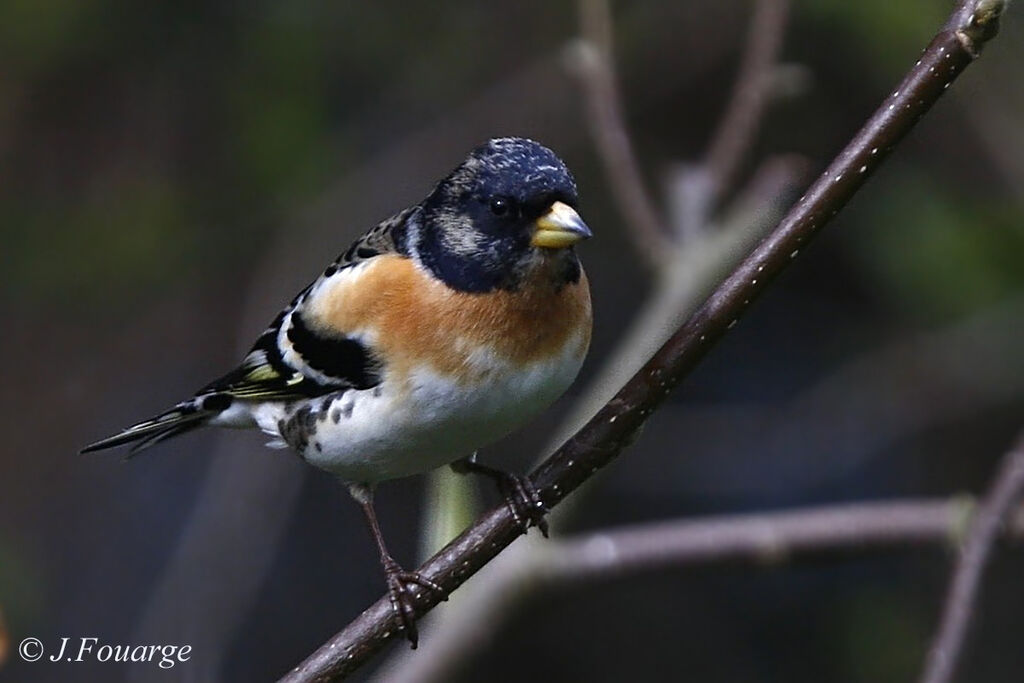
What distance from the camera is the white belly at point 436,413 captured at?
221 cm

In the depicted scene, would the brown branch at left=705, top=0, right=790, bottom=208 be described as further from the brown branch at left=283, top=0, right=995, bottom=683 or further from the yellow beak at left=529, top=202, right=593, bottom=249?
the brown branch at left=283, top=0, right=995, bottom=683

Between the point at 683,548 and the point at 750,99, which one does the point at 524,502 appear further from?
the point at 750,99

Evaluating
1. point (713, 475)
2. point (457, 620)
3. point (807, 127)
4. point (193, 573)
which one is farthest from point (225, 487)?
point (807, 127)

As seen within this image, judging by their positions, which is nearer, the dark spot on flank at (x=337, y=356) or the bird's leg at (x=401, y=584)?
the bird's leg at (x=401, y=584)

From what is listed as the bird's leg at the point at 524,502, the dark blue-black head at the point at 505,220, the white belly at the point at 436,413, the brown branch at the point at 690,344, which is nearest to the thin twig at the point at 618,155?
the dark blue-black head at the point at 505,220

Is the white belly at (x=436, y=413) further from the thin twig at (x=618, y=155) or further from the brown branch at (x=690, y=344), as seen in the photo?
the thin twig at (x=618, y=155)

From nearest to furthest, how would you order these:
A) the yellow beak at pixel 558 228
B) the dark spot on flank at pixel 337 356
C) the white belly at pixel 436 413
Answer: the yellow beak at pixel 558 228
the white belly at pixel 436 413
the dark spot on flank at pixel 337 356

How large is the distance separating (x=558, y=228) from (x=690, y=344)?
0.40m

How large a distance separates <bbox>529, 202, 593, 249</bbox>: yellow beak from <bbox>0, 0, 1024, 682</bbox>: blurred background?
2.17 metres

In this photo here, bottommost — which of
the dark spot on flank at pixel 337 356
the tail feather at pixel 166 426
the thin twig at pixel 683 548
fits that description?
the thin twig at pixel 683 548

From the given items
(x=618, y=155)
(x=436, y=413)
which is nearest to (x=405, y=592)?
(x=436, y=413)

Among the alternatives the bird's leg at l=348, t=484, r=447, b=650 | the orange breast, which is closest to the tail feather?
the bird's leg at l=348, t=484, r=447, b=650

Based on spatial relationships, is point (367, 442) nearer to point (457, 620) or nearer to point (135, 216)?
point (457, 620)

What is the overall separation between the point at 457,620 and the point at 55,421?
2579 millimetres
